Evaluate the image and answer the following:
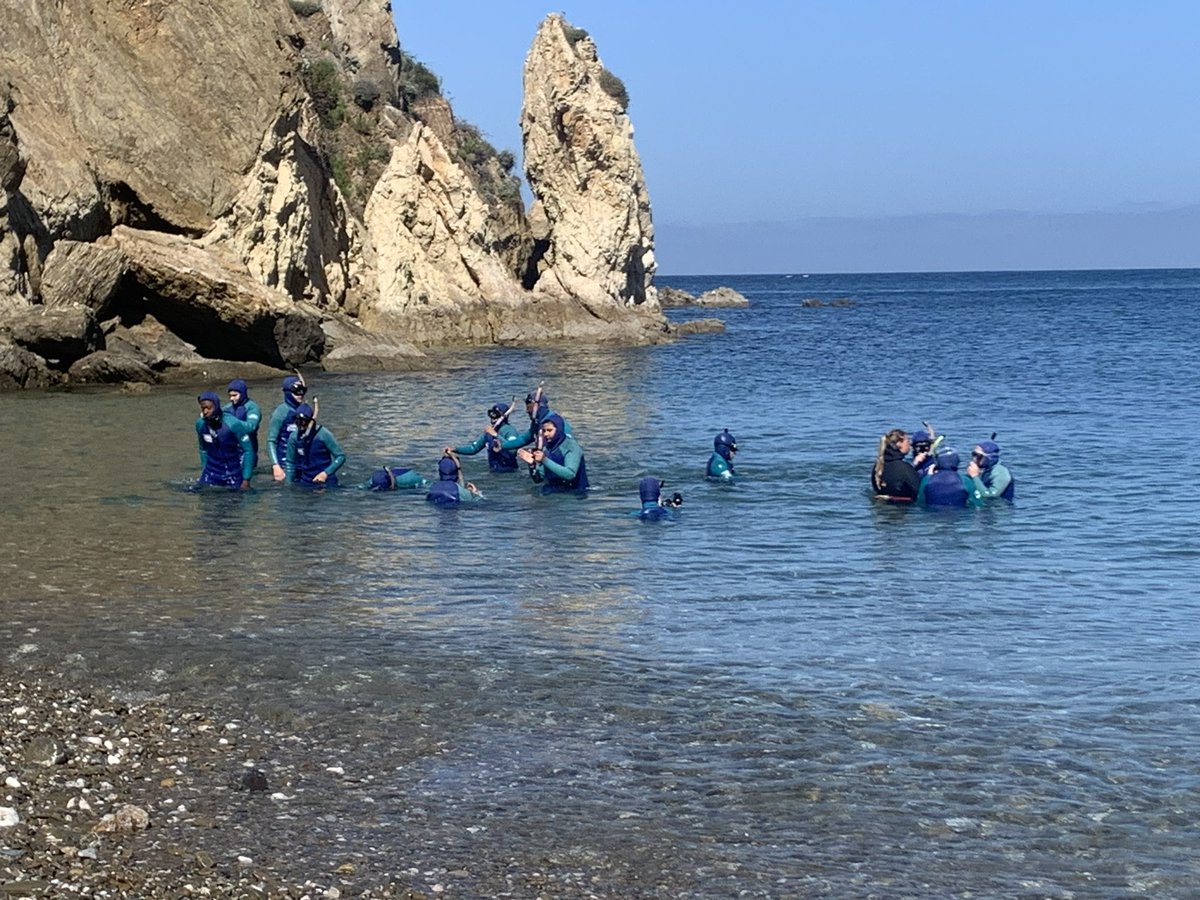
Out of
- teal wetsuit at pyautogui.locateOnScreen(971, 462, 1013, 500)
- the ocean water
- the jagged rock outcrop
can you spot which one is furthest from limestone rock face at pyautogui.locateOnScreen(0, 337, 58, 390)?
the jagged rock outcrop

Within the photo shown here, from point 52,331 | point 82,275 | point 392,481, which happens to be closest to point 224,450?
point 392,481

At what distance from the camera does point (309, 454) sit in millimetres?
20062

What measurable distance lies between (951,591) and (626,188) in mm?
52155

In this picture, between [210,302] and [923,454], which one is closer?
[923,454]

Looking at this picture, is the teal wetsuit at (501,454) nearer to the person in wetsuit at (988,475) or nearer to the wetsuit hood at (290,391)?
the wetsuit hood at (290,391)

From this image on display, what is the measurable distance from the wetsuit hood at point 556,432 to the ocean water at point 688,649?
735mm

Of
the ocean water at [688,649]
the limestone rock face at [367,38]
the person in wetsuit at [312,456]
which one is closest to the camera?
the ocean water at [688,649]

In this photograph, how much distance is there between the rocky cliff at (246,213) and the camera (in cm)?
3653

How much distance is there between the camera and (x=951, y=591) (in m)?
14.0

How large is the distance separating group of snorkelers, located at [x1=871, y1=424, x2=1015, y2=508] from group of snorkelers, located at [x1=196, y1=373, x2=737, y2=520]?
2823 mm

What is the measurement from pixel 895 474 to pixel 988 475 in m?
1.31

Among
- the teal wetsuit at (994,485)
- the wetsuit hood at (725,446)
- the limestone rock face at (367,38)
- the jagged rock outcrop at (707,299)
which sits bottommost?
the teal wetsuit at (994,485)

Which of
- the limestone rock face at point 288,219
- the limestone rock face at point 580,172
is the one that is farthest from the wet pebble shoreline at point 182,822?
the limestone rock face at point 580,172

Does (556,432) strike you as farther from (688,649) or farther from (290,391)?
(688,649)
